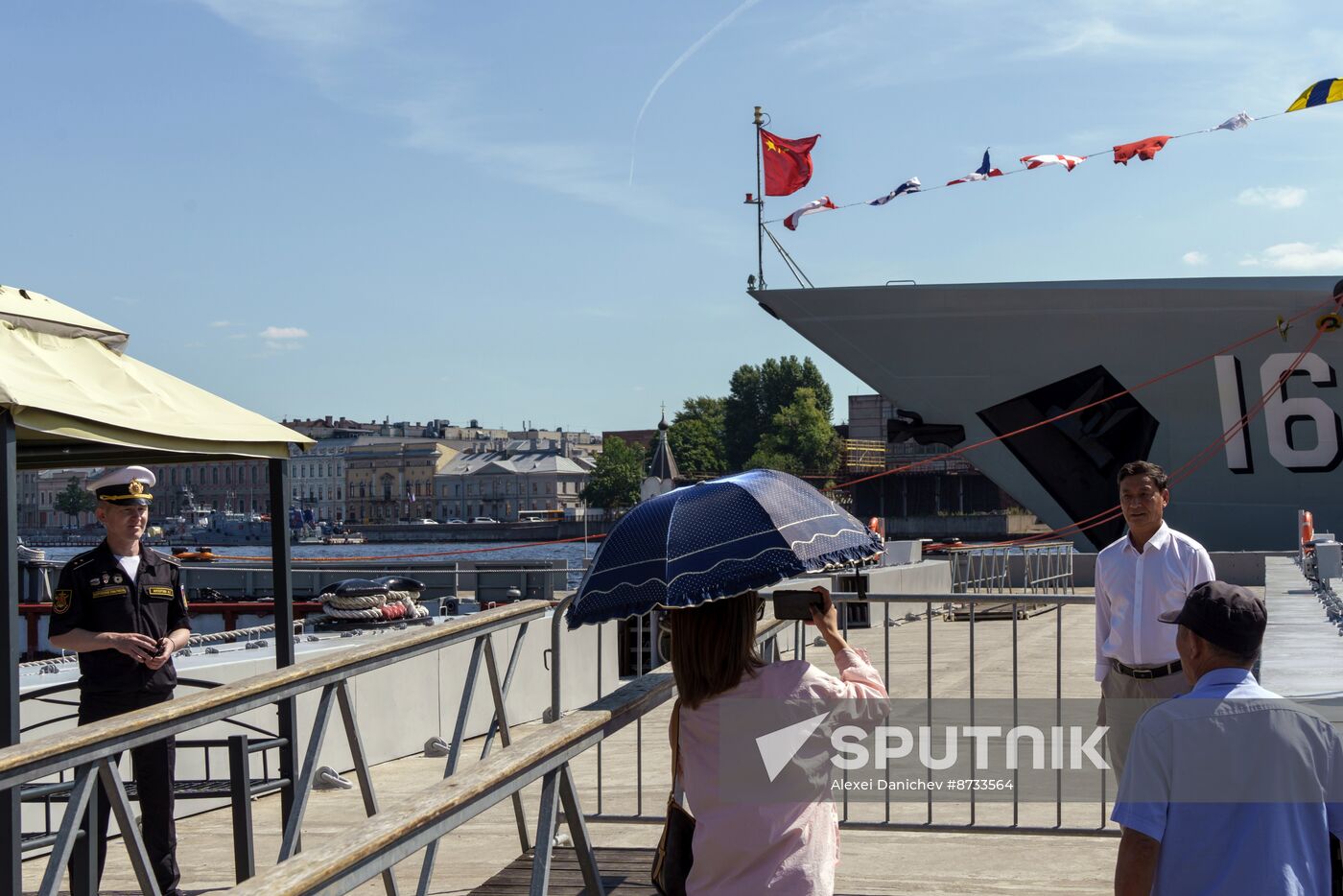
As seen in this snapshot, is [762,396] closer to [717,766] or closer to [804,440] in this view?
[804,440]

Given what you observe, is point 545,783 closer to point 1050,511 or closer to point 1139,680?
point 1139,680

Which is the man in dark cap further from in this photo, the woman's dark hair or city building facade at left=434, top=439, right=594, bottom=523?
city building facade at left=434, top=439, right=594, bottom=523

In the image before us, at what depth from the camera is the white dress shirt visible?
5059mm

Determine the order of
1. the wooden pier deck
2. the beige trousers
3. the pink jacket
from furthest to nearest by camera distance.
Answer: the wooden pier deck < the beige trousers < the pink jacket

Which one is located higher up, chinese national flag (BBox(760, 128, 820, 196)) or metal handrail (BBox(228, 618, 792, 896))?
chinese national flag (BBox(760, 128, 820, 196))

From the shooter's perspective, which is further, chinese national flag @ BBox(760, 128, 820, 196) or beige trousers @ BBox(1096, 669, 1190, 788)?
chinese national flag @ BBox(760, 128, 820, 196)

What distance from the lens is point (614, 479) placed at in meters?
137

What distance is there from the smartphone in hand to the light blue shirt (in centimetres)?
86

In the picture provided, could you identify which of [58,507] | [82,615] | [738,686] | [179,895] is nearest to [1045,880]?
[738,686]

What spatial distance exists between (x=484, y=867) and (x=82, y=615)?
1976 millimetres

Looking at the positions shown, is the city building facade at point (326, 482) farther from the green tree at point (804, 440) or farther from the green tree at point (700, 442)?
the green tree at point (804, 440)

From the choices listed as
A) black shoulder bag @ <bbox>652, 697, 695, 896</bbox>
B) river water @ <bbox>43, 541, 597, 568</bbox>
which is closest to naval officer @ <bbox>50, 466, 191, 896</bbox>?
black shoulder bag @ <bbox>652, 697, 695, 896</bbox>

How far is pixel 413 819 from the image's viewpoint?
253cm

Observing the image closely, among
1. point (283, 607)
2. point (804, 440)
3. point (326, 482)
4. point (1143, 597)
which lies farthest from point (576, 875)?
point (326, 482)
